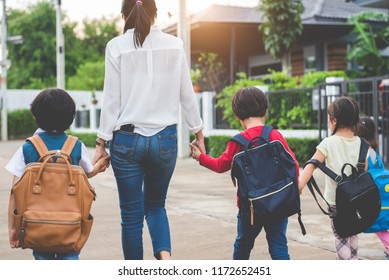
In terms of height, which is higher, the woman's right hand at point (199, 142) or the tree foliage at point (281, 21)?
the tree foliage at point (281, 21)

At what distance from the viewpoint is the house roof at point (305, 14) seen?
18812 millimetres

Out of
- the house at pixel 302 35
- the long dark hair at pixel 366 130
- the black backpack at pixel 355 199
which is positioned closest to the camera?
the black backpack at pixel 355 199

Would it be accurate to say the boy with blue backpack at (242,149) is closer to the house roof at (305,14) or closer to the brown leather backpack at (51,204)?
the brown leather backpack at (51,204)

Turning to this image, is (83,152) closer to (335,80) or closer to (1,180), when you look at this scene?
(1,180)

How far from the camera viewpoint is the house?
19025 millimetres

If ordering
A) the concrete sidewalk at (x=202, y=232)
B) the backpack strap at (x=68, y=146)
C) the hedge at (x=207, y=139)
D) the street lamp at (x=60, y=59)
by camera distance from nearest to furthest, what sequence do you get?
the backpack strap at (x=68, y=146), the concrete sidewalk at (x=202, y=232), the hedge at (x=207, y=139), the street lamp at (x=60, y=59)

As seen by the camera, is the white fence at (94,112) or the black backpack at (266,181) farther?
the white fence at (94,112)

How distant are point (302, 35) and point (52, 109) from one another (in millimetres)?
18077

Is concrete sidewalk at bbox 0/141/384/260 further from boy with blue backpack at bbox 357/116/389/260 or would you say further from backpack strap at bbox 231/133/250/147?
backpack strap at bbox 231/133/250/147

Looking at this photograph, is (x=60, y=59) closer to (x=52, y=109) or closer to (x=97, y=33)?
(x=52, y=109)

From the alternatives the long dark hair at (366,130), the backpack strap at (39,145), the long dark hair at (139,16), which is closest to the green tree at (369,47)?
the long dark hair at (366,130)

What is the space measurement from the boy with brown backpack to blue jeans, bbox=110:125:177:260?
0.36 meters

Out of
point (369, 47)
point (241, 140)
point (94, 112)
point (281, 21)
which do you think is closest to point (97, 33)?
point (94, 112)
